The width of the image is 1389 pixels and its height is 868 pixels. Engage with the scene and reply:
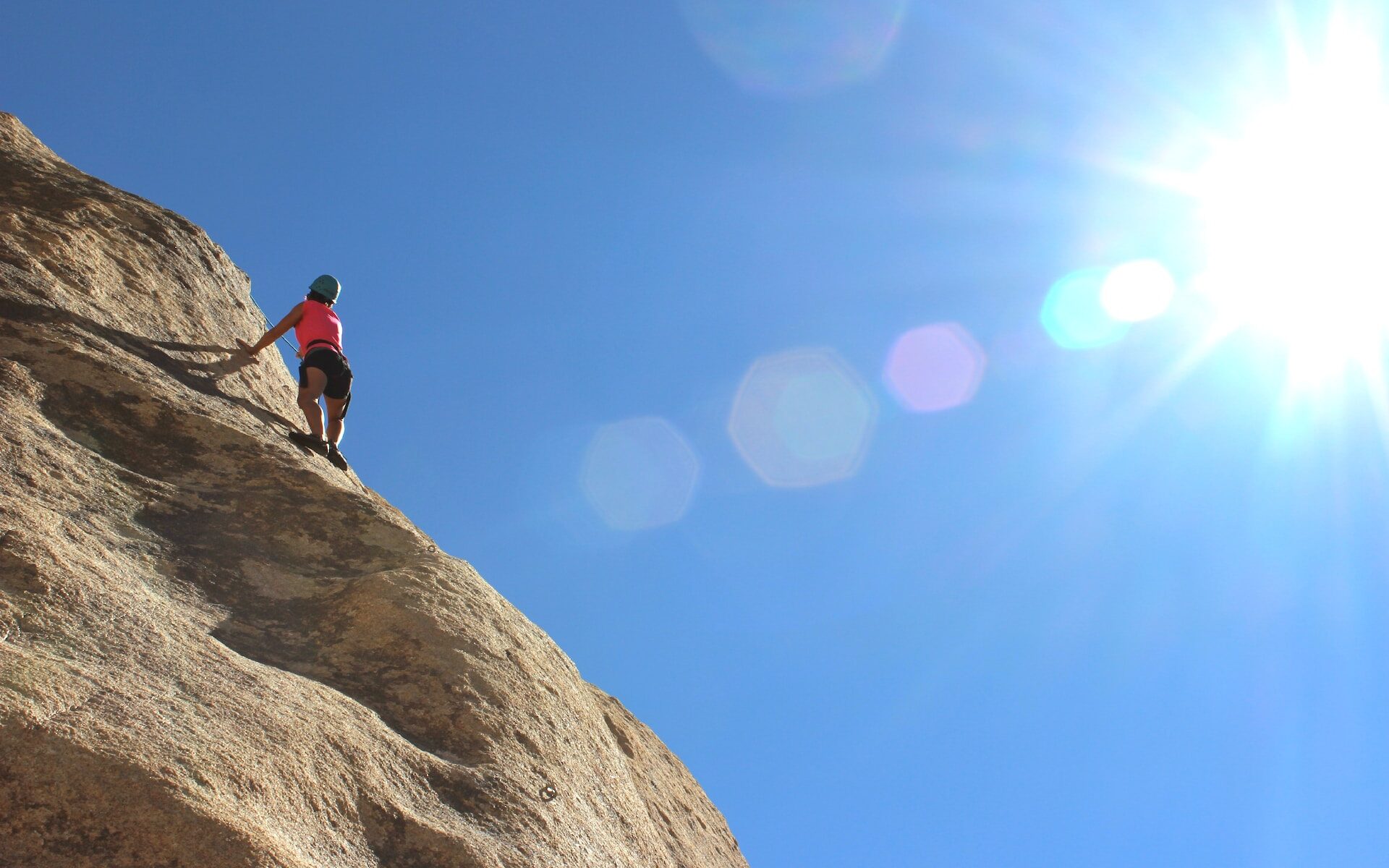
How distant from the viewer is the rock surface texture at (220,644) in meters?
3.40

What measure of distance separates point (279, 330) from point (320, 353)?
431 mm

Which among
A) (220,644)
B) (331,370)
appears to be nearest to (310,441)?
(331,370)

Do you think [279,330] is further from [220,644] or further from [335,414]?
[220,644]

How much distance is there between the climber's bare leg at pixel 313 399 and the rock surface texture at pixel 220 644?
0.28m

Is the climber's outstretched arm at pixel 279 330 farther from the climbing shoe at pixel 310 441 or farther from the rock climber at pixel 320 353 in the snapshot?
the climbing shoe at pixel 310 441

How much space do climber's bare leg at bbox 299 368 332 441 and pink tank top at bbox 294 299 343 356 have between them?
285 mm

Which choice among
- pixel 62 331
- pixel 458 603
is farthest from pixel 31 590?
pixel 62 331

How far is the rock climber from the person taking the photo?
29.8 feet

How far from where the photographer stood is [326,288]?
31.8 feet

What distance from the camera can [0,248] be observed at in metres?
7.11

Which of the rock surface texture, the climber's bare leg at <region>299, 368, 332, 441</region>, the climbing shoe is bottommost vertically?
the rock surface texture

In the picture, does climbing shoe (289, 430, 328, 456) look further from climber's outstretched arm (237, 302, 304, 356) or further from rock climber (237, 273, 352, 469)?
climber's outstretched arm (237, 302, 304, 356)

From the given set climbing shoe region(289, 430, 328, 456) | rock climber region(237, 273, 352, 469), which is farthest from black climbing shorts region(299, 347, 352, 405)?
climbing shoe region(289, 430, 328, 456)

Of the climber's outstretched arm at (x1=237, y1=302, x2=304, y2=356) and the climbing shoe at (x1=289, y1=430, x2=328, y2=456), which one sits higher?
the climber's outstretched arm at (x1=237, y1=302, x2=304, y2=356)
